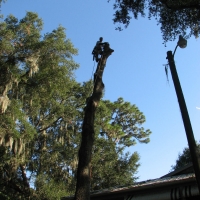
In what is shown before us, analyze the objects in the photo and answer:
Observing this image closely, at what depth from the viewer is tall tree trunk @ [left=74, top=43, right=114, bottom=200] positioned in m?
6.02

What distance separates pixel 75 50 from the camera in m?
18.7

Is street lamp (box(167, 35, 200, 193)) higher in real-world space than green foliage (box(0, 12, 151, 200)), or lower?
lower

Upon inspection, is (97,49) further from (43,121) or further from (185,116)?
(43,121)

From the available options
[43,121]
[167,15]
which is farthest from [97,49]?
[43,121]

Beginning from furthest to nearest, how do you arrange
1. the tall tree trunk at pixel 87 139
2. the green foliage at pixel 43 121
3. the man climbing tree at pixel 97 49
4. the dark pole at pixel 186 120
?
the green foliage at pixel 43 121 < the man climbing tree at pixel 97 49 < the tall tree trunk at pixel 87 139 < the dark pole at pixel 186 120

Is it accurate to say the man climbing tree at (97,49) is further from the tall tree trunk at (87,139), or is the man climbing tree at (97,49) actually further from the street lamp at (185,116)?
the street lamp at (185,116)

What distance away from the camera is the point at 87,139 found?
21.8 feet

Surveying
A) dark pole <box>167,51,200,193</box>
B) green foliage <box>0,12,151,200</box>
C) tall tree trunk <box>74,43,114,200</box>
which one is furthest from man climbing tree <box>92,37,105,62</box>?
green foliage <box>0,12,151,200</box>

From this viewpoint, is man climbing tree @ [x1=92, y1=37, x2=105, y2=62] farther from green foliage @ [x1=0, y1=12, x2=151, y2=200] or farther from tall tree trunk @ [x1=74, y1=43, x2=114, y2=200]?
green foliage @ [x1=0, y1=12, x2=151, y2=200]

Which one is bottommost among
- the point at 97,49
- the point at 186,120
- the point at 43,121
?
the point at 186,120

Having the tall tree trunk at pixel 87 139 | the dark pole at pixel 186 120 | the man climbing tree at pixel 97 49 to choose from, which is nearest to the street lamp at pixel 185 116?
the dark pole at pixel 186 120

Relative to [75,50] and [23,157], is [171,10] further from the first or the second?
[23,157]

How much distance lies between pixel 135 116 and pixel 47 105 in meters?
9.92

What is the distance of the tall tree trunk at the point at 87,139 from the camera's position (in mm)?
6022
